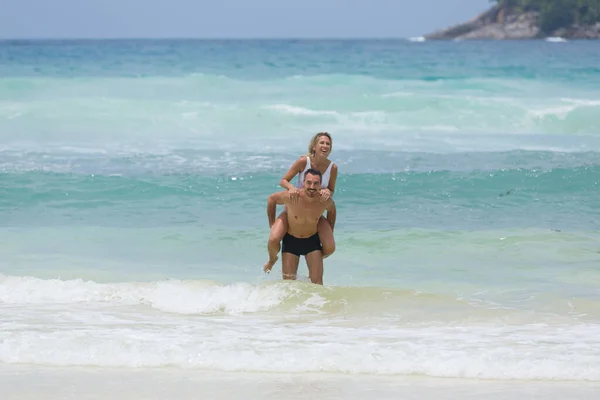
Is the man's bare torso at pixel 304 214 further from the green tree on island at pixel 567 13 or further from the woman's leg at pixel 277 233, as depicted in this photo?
the green tree on island at pixel 567 13

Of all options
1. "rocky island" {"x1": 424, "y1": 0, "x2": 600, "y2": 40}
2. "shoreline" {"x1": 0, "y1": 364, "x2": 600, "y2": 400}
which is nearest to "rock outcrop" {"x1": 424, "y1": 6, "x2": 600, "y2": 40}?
"rocky island" {"x1": 424, "y1": 0, "x2": 600, "y2": 40}

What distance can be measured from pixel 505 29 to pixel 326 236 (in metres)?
112

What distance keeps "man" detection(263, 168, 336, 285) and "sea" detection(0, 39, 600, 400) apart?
229 mm

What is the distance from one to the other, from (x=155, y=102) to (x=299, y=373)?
64.9ft

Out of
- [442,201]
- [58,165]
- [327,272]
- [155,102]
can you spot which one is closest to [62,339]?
[327,272]

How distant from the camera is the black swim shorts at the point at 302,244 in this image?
7.87 meters

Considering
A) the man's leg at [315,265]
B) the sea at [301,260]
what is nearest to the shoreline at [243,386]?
the sea at [301,260]

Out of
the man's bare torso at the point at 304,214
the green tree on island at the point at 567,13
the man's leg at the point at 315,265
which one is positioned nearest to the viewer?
the man's bare torso at the point at 304,214

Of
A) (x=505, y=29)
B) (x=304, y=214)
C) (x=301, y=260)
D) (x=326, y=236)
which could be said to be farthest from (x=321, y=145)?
(x=505, y=29)

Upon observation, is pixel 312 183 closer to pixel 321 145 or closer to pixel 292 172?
pixel 292 172

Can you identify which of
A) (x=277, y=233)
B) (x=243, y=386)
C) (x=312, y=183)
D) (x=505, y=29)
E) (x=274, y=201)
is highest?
(x=505, y=29)

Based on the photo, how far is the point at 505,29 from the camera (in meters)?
116

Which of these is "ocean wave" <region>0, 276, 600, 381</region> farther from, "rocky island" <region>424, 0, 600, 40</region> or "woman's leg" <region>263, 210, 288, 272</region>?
"rocky island" <region>424, 0, 600, 40</region>

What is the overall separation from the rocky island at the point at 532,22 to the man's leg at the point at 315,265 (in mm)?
106209
